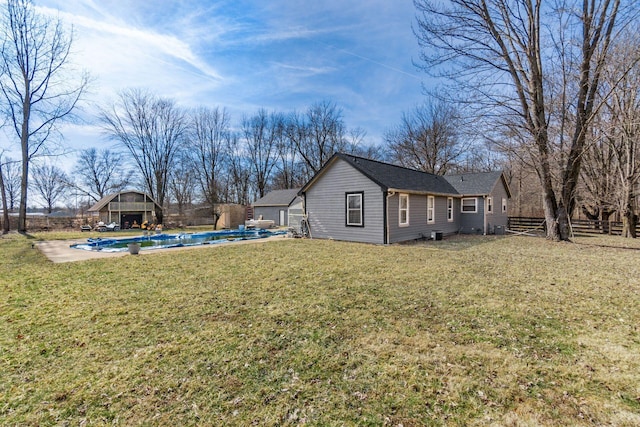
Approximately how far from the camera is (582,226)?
60.9 ft

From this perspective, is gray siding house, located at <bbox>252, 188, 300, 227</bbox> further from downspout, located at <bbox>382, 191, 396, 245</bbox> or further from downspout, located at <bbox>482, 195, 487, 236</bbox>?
downspout, located at <bbox>382, 191, 396, 245</bbox>

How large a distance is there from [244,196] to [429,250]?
94.7 feet

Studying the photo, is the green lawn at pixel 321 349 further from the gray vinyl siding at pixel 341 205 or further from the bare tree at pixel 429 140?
the bare tree at pixel 429 140

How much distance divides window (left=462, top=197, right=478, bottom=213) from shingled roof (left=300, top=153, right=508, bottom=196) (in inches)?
19.3

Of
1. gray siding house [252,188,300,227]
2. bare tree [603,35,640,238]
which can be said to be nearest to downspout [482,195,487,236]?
bare tree [603,35,640,238]

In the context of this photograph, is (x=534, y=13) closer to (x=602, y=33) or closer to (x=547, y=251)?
(x=602, y=33)

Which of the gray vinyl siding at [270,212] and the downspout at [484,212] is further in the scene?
the gray vinyl siding at [270,212]

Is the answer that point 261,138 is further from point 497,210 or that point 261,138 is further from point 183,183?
point 497,210

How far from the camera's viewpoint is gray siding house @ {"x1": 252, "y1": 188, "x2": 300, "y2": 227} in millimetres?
27598

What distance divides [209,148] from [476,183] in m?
28.5

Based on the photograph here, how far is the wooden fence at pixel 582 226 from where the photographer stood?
54.7 ft

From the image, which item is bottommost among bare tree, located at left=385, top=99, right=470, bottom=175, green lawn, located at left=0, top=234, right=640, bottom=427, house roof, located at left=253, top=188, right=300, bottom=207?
green lawn, located at left=0, top=234, right=640, bottom=427

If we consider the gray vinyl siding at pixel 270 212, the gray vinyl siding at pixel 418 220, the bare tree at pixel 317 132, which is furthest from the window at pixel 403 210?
the bare tree at pixel 317 132

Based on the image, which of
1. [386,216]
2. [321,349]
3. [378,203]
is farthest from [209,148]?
[321,349]
